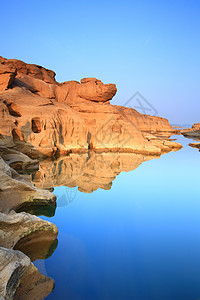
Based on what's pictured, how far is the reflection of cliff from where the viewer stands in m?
8.39

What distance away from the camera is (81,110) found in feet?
64.4

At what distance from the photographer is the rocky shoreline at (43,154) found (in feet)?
10.1

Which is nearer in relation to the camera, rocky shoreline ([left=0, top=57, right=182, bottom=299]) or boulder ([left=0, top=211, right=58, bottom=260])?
rocky shoreline ([left=0, top=57, right=182, bottom=299])


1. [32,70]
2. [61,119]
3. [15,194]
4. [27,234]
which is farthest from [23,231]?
[32,70]

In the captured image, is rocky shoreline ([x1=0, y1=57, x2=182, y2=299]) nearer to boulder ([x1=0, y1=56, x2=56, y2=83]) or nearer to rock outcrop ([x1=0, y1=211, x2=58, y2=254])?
rock outcrop ([x1=0, y1=211, x2=58, y2=254])

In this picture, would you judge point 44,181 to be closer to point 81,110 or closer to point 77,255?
point 77,255

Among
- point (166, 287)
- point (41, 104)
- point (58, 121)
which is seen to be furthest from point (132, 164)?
point (166, 287)

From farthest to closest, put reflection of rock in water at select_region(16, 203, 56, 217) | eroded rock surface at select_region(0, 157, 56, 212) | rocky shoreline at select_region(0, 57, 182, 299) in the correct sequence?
reflection of rock in water at select_region(16, 203, 56, 217), eroded rock surface at select_region(0, 157, 56, 212), rocky shoreline at select_region(0, 57, 182, 299)

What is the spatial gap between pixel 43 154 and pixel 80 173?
12.1 ft

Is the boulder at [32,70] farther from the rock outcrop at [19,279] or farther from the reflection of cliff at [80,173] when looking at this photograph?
the rock outcrop at [19,279]

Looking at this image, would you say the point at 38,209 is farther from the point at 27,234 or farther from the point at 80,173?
the point at 80,173

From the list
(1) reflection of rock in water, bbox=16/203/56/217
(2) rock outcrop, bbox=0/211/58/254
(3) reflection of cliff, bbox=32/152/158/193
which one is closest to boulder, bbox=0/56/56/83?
(3) reflection of cliff, bbox=32/152/158/193

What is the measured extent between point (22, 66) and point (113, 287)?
23.8 metres

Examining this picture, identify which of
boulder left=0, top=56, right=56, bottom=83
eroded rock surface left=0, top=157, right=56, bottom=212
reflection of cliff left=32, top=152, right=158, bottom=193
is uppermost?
boulder left=0, top=56, right=56, bottom=83
